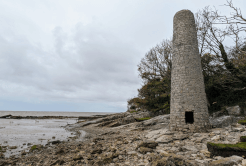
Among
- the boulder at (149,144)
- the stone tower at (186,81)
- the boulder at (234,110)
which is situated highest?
the stone tower at (186,81)

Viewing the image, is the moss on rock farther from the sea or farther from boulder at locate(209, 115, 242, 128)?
the sea

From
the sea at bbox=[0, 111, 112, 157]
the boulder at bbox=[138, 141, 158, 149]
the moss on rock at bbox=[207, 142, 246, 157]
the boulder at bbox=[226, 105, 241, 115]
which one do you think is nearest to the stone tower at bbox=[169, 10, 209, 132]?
the boulder at bbox=[138, 141, 158, 149]

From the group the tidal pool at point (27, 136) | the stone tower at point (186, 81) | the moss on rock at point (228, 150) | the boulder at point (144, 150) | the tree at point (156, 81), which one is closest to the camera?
the moss on rock at point (228, 150)

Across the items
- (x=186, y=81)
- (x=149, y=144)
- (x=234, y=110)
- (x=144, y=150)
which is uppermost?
(x=186, y=81)

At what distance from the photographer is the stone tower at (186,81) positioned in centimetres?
1064

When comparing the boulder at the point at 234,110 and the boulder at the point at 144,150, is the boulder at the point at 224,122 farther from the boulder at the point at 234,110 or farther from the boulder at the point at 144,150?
the boulder at the point at 144,150

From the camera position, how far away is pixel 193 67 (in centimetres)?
1115

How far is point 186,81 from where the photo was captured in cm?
1101

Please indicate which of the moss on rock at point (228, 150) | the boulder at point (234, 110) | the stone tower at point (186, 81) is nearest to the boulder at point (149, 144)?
the moss on rock at point (228, 150)

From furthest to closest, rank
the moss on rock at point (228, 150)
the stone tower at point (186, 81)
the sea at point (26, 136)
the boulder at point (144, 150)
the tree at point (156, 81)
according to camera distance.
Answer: the tree at point (156, 81), the sea at point (26, 136), the stone tower at point (186, 81), the boulder at point (144, 150), the moss on rock at point (228, 150)

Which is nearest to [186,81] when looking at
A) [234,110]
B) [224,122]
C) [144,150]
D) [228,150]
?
[224,122]

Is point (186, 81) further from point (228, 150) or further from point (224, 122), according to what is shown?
A: point (228, 150)

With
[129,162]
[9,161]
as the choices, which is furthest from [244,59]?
[9,161]

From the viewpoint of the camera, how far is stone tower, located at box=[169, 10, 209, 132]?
1064 centimetres
